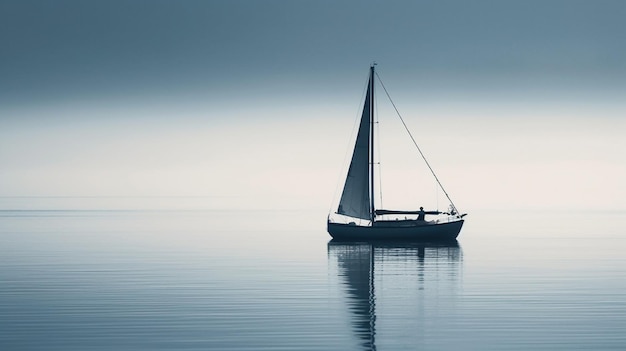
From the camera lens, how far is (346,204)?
95.0 meters

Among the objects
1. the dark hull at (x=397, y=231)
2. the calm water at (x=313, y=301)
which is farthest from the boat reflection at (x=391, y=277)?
the dark hull at (x=397, y=231)

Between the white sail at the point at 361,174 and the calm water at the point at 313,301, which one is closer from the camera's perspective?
the calm water at the point at 313,301

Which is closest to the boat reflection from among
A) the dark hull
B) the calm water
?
the calm water

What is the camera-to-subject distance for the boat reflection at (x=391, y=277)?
41.4 meters

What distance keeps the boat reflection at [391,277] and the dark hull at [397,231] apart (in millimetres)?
925

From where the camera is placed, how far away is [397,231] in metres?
92.7

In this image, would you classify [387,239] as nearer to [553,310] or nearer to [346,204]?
[346,204]

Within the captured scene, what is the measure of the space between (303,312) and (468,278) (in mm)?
19550

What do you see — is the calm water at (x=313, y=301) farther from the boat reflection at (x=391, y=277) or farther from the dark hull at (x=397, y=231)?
the dark hull at (x=397, y=231)

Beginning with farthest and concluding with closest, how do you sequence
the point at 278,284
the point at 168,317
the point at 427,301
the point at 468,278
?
the point at 468,278 < the point at 278,284 < the point at 427,301 < the point at 168,317

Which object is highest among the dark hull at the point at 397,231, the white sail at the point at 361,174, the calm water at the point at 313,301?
the white sail at the point at 361,174

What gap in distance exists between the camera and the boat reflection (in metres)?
41.4

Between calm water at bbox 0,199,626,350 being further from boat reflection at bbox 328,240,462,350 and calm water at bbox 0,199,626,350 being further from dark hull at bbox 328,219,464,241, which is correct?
dark hull at bbox 328,219,464,241

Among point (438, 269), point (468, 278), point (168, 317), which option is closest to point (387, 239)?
point (438, 269)
